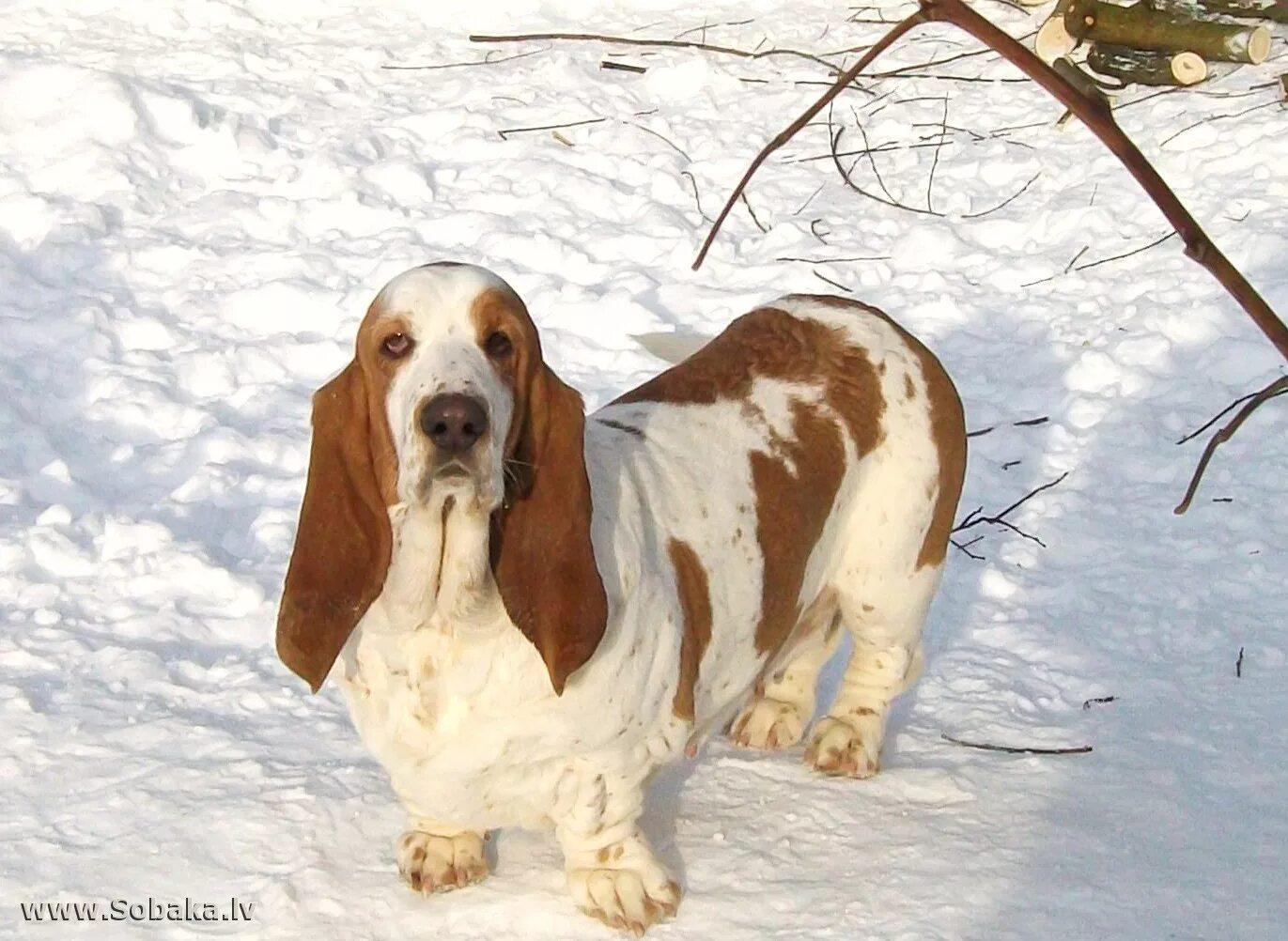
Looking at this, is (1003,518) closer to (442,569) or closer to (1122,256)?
(1122,256)

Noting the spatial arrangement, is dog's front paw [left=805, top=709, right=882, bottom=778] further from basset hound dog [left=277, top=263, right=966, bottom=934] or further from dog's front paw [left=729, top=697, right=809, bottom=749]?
dog's front paw [left=729, top=697, right=809, bottom=749]

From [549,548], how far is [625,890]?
0.78 m

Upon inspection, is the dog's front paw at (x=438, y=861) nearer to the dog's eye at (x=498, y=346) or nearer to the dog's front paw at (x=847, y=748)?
the dog's front paw at (x=847, y=748)

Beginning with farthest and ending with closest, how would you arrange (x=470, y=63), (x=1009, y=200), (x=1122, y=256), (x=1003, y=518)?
(x=470, y=63)
(x=1009, y=200)
(x=1122, y=256)
(x=1003, y=518)

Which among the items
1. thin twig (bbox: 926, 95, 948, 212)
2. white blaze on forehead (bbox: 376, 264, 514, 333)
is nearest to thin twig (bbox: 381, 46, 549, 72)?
thin twig (bbox: 926, 95, 948, 212)

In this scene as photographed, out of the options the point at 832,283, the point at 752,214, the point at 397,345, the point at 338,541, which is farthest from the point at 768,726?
the point at 752,214

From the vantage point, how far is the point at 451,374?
7.90 feet

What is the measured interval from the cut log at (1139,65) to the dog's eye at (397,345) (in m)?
→ 7.12

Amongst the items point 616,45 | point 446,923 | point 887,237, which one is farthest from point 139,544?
point 616,45

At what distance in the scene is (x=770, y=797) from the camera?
11.3 feet

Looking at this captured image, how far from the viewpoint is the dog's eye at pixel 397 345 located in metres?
2.51

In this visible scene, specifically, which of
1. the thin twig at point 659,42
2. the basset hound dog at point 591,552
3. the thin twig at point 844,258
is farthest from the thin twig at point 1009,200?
the basset hound dog at point 591,552

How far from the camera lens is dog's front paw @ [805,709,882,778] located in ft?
11.4

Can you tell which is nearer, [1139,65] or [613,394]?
[613,394]
